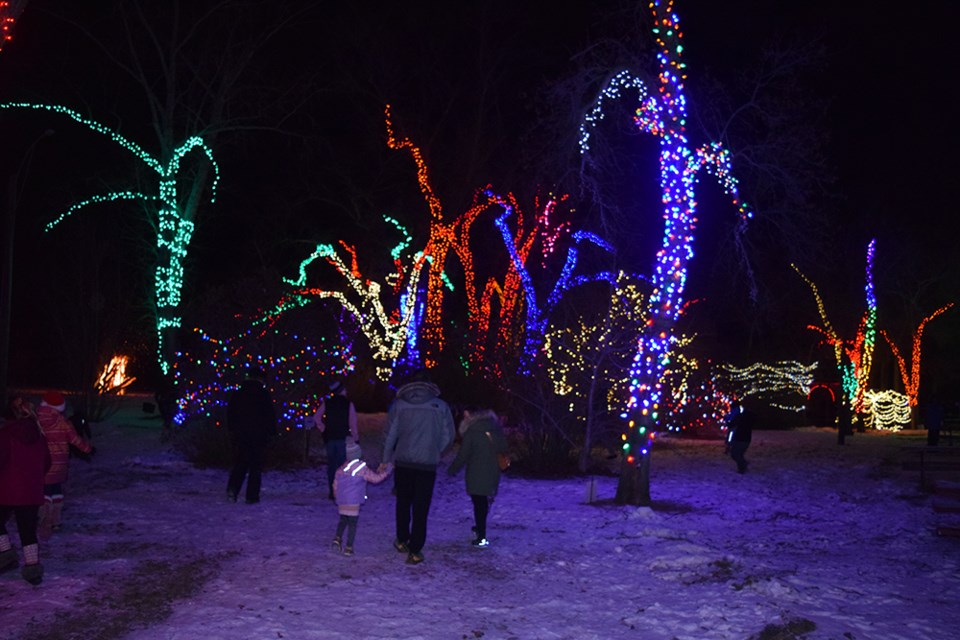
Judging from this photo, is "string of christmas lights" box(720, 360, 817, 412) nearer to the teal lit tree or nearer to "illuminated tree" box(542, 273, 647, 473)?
"illuminated tree" box(542, 273, 647, 473)

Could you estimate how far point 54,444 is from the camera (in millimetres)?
10492

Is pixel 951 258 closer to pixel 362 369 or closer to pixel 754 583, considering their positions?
pixel 362 369

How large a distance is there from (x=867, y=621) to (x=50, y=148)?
3310 centimetres

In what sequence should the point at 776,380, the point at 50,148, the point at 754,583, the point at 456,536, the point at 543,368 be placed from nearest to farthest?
1. the point at 754,583
2. the point at 456,536
3. the point at 543,368
4. the point at 50,148
5. the point at 776,380

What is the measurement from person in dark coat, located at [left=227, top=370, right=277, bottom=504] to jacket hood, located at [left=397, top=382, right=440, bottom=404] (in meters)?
4.52

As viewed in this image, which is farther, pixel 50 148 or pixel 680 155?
pixel 50 148

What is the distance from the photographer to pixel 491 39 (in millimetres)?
35219

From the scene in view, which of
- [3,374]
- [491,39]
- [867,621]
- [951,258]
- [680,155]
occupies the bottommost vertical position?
[867,621]

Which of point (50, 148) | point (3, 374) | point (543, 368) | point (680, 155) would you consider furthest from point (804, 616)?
point (50, 148)

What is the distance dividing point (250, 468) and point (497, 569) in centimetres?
538

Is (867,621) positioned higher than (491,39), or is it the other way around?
(491,39)

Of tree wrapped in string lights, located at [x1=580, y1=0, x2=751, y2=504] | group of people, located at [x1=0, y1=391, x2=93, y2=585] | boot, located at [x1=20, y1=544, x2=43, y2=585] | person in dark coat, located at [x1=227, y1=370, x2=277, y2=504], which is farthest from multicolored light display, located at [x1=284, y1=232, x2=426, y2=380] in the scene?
boot, located at [x1=20, y1=544, x2=43, y2=585]

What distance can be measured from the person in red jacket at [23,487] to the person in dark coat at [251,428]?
503 centimetres

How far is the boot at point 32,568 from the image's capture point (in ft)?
27.4
